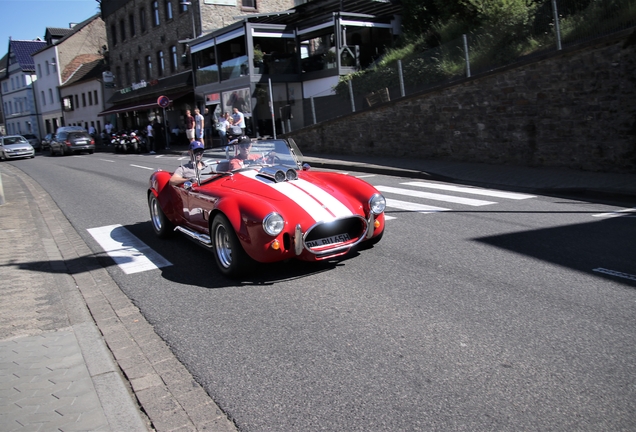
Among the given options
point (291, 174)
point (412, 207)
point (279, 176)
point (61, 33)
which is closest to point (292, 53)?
point (412, 207)

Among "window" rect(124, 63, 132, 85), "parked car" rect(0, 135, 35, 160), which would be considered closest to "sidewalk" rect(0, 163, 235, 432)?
Answer: "parked car" rect(0, 135, 35, 160)

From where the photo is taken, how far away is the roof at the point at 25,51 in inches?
2618

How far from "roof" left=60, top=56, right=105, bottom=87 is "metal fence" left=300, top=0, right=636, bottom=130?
38.1m

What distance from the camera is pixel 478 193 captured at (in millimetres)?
10734

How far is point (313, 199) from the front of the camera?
19.2ft

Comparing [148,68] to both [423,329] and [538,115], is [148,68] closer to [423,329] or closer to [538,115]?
[538,115]

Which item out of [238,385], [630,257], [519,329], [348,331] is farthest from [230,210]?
[630,257]

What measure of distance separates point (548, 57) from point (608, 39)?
135 cm

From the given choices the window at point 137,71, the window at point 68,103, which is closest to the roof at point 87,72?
the window at point 68,103

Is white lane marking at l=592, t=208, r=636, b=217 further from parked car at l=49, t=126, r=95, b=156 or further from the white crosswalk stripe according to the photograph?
parked car at l=49, t=126, r=95, b=156

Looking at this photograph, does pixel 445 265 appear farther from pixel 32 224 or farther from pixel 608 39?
pixel 608 39

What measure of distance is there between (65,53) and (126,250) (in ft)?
191

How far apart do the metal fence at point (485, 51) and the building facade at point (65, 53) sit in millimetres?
45029

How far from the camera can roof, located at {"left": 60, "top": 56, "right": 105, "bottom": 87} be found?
52347mm
